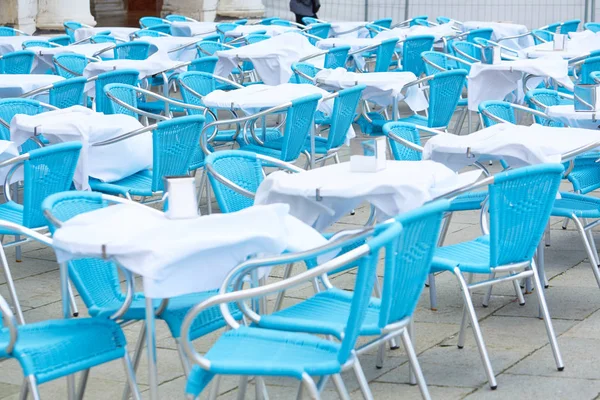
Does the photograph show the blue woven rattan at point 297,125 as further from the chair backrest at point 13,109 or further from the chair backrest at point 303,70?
the chair backrest at point 303,70

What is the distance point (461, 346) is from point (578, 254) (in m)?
1.72

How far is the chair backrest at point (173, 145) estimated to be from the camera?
17.9 feet

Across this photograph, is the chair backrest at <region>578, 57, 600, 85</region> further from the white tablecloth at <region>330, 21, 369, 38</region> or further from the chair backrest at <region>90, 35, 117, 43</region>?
the white tablecloth at <region>330, 21, 369, 38</region>

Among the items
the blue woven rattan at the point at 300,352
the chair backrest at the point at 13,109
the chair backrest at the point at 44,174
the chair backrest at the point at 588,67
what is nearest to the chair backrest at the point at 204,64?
the chair backrest at the point at 13,109

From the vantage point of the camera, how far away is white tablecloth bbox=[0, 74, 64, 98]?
24.7 ft

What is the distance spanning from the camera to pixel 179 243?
120 inches

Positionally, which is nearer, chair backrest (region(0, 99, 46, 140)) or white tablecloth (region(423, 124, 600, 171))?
white tablecloth (region(423, 124, 600, 171))

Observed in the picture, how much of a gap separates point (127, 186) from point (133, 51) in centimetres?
467

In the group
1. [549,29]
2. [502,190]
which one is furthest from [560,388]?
[549,29]

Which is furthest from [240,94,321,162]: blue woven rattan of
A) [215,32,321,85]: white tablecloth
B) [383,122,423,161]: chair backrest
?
[215,32,321,85]: white tablecloth

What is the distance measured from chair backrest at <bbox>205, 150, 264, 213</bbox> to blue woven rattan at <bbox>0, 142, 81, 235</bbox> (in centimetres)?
66

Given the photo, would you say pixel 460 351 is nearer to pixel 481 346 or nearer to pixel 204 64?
pixel 481 346

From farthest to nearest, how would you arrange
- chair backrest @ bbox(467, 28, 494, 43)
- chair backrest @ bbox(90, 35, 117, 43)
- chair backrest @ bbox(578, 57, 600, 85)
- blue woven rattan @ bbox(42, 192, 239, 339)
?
chair backrest @ bbox(467, 28, 494, 43), chair backrest @ bbox(90, 35, 117, 43), chair backrest @ bbox(578, 57, 600, 85), blue woven rattan @ bbox(42, 192, 239, 339)

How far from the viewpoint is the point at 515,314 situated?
4.94m
